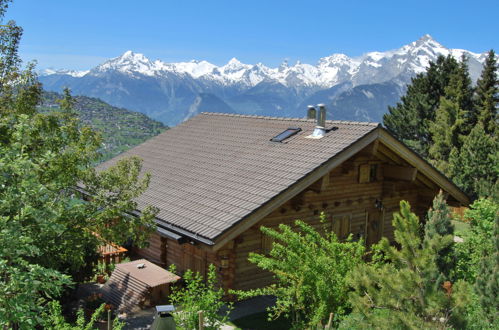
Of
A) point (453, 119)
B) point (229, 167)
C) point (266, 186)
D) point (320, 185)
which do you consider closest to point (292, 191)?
point (266, 186)

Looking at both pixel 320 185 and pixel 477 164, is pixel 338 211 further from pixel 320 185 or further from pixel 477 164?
pixel 477 164

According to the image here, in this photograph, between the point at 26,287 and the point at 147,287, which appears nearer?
the point at 26,287

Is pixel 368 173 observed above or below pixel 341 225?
above

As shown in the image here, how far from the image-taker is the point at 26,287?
5332mm

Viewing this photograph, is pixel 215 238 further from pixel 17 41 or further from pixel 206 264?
pixel 17 41

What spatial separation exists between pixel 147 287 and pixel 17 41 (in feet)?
22.2

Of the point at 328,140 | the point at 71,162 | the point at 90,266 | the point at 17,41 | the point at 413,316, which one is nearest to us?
the point at 413,316

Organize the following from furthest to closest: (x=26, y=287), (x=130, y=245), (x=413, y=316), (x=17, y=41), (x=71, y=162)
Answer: (x=130, y=245), (x=17, y=41), (x=71, y=162), (x=413, y=316), (x=26, y=287)

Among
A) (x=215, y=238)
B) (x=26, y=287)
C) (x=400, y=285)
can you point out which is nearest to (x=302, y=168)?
(x=215, y=238)

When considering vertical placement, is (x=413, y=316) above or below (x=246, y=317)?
above

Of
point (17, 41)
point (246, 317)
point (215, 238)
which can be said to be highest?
point (17, 41)

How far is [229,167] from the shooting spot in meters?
15.7

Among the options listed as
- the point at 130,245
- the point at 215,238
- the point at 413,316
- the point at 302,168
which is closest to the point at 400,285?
the point at 413,316

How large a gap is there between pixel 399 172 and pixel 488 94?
2797 cm
